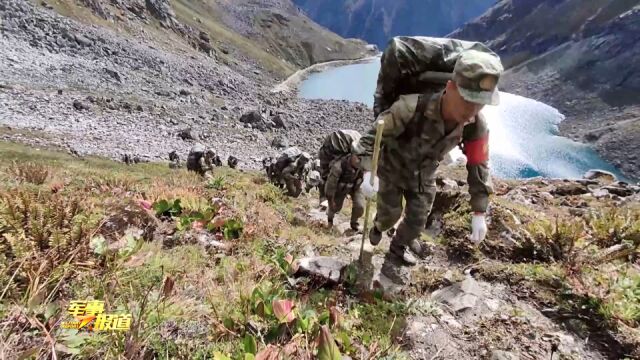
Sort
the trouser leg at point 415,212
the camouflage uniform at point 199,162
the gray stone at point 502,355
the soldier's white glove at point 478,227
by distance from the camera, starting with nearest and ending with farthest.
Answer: the gray stone at point 502,355
the soldier's white glove at point 478,227
the trouser leg at point 415,212
the camouflage uniform at point 199,162

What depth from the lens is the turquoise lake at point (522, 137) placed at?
6106 centimetres

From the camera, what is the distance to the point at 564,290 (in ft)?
13.7

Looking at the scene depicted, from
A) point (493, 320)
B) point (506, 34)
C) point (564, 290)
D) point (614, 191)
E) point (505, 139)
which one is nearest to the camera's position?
point (493, 320)

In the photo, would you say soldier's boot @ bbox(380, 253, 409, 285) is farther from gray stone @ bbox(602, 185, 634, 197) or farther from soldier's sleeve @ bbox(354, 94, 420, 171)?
gray stone @ bbox(602, 185, 634, 197)

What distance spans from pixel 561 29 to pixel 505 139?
302ft

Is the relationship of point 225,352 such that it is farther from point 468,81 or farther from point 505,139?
point 505,139

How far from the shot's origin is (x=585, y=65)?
4469 inches

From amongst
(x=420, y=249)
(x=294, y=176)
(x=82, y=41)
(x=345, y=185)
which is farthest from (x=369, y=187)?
(x=82, y=41)

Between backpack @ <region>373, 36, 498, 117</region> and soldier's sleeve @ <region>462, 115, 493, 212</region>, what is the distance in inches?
21.5

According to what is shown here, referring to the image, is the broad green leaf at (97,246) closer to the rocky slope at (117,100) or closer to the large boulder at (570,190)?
the large boulder at (570,190)

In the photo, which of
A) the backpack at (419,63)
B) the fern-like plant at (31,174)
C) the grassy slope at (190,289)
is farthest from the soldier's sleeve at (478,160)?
the fern-like plant at (31,174)

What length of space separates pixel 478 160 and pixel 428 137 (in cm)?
57

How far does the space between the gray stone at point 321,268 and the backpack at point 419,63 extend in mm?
1930

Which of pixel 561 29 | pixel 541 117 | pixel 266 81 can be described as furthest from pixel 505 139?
pixel 561 29
